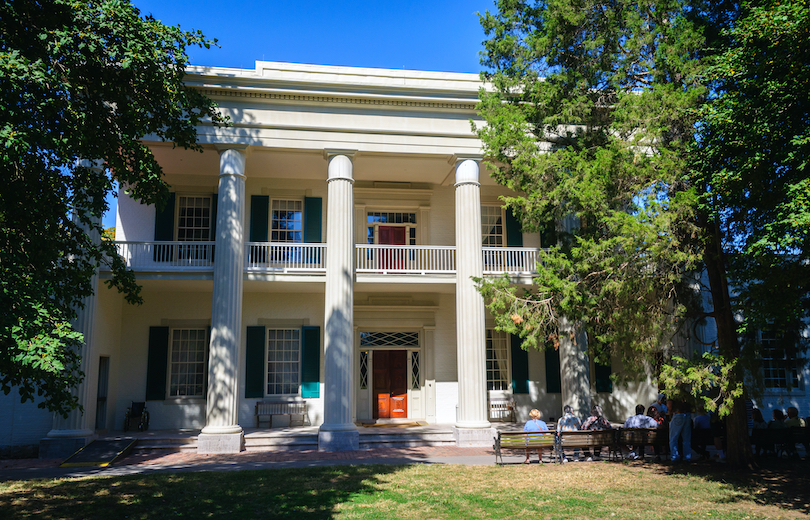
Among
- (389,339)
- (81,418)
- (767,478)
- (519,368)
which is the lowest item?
(767,478)

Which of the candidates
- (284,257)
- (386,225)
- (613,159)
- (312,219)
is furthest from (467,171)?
(613,159)

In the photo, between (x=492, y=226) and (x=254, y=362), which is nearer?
(x=254, y=362)

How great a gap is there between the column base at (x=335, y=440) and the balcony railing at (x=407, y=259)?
4.23 metres

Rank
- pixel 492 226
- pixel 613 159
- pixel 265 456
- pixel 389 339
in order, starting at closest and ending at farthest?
pixel 613 159 → pixel 265 456 → pixel 389 339 → pixel 492 226

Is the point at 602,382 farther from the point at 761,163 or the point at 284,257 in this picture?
the point at 761,163

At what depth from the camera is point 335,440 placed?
13.5 metres

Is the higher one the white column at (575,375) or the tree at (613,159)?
the tree at (613,159)

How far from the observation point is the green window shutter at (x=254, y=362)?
1627 centimetres

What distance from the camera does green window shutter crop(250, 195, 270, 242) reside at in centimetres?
1682

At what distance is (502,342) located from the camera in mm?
17922

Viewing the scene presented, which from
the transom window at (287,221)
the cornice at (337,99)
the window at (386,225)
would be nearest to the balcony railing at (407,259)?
the window at (386,225)

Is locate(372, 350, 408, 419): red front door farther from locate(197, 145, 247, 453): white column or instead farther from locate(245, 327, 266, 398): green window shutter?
locate(197, 145, 247, 453): white column

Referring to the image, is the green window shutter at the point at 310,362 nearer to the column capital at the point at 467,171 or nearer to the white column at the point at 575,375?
the column capital at the point at 467,171

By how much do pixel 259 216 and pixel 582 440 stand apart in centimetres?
1073
